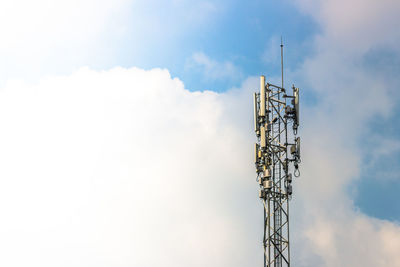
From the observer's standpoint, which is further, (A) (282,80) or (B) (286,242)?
(A) (282,80)

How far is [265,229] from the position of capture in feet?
116

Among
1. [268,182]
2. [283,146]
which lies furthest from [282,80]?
[268,182]

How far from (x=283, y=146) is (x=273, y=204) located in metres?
4.20

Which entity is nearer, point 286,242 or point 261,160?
point 286,242

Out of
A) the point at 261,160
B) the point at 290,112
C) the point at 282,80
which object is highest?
the point at 282,80

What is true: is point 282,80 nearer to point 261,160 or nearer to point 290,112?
point 290,112

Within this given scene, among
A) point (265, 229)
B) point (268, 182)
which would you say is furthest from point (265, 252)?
point (268, 182)

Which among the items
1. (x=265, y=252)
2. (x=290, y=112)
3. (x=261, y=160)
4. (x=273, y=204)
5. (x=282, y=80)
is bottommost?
(x=265, y=252)

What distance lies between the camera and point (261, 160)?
36.9 m

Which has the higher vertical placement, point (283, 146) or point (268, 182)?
point (283, 146)

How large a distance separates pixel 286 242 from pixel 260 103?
986 cm

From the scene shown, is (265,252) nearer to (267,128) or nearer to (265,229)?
(265,229)

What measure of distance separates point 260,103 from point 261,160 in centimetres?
410

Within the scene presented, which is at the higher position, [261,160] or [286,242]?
[261,160]
